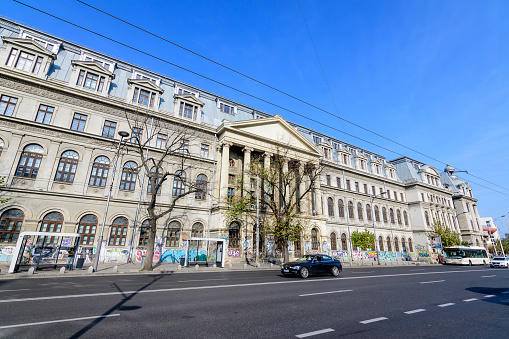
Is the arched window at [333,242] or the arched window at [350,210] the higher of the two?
the arched window at [350,210]

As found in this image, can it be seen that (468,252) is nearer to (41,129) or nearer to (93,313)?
(93,313)

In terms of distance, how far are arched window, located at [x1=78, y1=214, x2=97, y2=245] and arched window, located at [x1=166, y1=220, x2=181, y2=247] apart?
6924 mm

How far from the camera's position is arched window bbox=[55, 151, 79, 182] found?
74.2ft

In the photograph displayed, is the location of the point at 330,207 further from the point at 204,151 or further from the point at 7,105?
the point at 7,105

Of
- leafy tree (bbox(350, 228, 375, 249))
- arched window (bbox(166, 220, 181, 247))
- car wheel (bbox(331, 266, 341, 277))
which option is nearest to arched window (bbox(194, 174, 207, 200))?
arched window (bbox(166, 220, 181, 247))

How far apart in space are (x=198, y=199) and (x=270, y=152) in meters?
11.8

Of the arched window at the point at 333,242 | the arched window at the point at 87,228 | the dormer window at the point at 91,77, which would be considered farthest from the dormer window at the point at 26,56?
the arched window at the point at 333,242

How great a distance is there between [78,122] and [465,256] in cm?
5759

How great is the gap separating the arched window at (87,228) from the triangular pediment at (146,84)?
1547 centimetres

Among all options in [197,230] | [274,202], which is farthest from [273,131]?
[197,230]

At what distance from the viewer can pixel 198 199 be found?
95.7 ft

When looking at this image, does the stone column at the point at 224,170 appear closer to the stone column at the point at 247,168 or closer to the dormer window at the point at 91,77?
the stone column at the point at 247,168

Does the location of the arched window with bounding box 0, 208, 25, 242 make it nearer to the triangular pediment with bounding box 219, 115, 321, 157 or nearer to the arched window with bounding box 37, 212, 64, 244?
the arched window with bounding box 37, 212, 64, 244

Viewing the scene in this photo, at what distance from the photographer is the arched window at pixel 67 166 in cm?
2262
